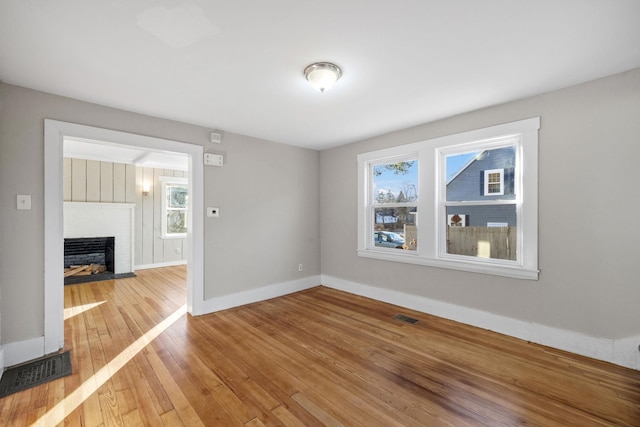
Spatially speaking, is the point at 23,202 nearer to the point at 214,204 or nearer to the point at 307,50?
the point at 214,204

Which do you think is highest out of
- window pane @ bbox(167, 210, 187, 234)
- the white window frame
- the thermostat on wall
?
the thermostat on wall

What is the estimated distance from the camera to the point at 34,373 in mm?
2275

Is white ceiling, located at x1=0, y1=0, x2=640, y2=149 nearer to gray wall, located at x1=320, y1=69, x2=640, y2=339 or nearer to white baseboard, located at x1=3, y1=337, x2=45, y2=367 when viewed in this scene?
gray wall, located at x1=320, y1=69, x2=640, y2=339

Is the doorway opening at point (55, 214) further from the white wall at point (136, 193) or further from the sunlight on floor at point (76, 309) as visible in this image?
the white wall at point (136, 193)

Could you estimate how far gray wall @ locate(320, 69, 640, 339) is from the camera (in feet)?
7.57

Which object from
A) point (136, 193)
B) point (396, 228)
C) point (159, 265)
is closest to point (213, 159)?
point (396, 228)

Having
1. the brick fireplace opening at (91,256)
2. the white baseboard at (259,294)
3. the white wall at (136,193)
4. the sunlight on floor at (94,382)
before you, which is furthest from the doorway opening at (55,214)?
the white wall at (136,193)

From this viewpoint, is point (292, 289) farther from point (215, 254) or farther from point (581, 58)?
point (581, 58)

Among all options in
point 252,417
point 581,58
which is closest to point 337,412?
point 252,417

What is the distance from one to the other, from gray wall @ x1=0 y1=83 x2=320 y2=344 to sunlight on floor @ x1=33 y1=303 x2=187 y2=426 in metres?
0.79

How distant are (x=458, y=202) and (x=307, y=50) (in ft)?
8.14

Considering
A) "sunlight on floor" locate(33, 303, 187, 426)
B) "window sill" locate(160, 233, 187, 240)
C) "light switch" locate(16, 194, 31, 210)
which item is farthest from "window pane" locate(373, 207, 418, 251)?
"window sill" locate(160, 233, 187, 240)

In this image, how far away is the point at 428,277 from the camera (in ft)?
11.8

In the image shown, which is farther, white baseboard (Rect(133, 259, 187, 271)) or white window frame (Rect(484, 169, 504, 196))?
white baseboard (Rect(133, 259, 187, 271))
